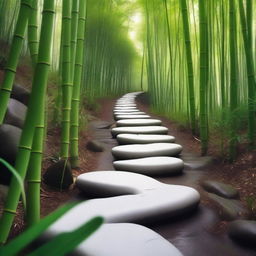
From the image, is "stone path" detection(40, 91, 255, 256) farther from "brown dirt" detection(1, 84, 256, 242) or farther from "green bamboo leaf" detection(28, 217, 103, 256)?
"green bamboo leaf" detection(28, 217, 103, 256)

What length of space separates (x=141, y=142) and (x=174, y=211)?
0.97 meters

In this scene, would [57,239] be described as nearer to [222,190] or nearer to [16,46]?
[16,46]

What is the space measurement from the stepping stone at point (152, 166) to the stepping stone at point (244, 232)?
1.99 ft

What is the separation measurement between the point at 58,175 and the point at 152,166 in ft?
1.41

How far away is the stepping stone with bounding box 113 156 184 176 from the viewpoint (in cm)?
144

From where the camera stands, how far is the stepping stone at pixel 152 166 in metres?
1.44

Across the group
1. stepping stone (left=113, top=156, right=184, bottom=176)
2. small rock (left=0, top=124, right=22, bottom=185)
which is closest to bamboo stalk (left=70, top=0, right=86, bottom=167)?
stepping stone (left=113, top=156, right=184, bottom=176)

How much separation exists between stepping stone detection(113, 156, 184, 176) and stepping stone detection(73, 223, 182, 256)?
669 millimetres

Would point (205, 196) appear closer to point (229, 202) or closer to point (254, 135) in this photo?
point (229, 202)

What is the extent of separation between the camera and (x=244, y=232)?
2.69 ft

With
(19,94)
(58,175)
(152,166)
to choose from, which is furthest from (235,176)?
(19,94)

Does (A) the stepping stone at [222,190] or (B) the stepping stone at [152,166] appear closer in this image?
(A) the stepping stone at [222,190]

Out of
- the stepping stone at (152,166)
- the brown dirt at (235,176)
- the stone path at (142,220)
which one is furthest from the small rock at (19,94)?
the brown dirt at (235,176)

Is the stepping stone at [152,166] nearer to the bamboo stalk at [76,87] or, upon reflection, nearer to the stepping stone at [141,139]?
the bamboo stalk at [76,87]
